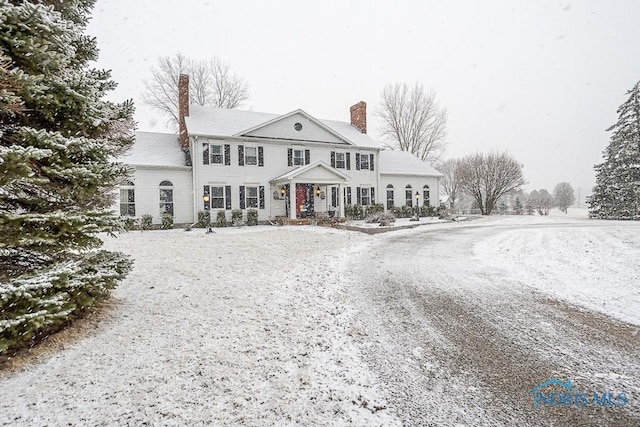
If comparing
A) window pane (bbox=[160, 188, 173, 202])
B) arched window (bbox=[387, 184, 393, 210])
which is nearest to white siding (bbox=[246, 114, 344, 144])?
arched window (bbox=[387, 184, 393, 210])

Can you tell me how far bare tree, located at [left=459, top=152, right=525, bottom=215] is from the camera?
31094mm

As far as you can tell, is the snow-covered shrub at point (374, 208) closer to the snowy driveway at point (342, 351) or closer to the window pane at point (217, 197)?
the window pane at point (217, 197)

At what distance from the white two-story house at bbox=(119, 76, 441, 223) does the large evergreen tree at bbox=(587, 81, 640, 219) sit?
668 inches

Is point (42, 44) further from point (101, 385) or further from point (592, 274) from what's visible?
point (592, 274)

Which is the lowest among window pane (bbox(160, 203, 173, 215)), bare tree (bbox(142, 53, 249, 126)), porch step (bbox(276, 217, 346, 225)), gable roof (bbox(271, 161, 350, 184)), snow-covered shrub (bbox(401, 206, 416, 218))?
porch step (bbox(276, 217, 346, 225))

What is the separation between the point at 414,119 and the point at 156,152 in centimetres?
3016

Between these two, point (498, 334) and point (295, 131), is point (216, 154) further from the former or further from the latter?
point (498, 334)

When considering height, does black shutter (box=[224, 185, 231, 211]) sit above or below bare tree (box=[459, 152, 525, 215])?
below

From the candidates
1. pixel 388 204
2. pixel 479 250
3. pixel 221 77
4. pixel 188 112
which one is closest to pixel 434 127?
pixel 388 204

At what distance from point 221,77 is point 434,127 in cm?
2574

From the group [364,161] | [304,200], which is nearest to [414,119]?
[364,161]

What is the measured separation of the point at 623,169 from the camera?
22516 millimetres

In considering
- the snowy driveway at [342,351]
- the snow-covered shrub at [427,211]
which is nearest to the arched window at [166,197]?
the snowy driveway at [342,351]

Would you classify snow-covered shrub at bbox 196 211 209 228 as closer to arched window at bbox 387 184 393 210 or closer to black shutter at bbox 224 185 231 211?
black shutter at bbox 224 185 231 211
